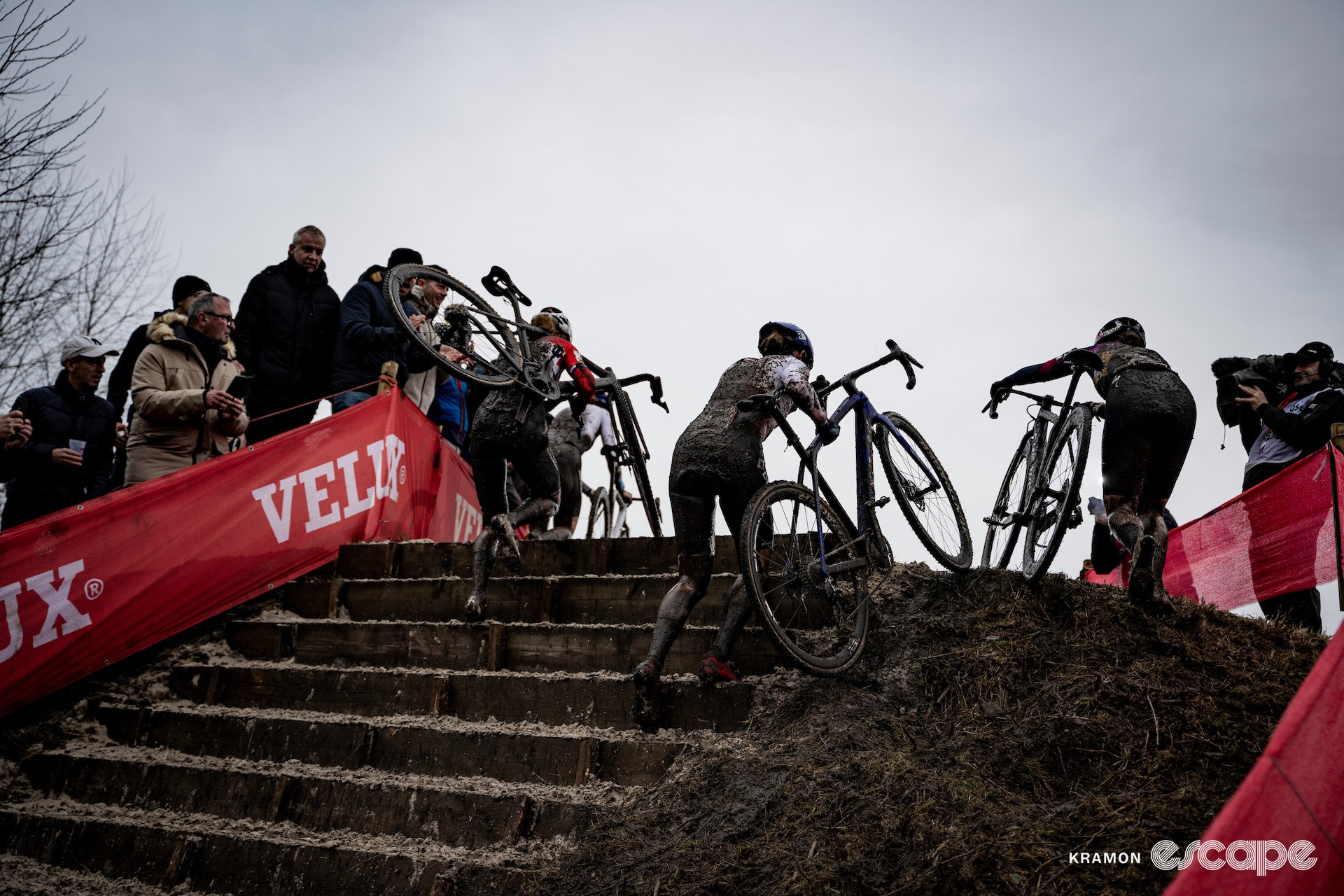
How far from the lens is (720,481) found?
193 inches

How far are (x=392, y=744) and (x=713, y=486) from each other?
2301 millimetres

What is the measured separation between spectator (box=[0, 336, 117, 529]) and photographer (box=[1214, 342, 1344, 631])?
28.3 feet

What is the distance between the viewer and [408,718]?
5.14 meters

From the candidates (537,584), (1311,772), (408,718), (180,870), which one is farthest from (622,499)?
(1311,772)

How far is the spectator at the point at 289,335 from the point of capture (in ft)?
25.9

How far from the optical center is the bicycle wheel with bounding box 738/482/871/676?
4.50 metres

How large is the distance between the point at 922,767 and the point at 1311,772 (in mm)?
1955

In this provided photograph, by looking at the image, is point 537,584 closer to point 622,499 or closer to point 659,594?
point 659,594

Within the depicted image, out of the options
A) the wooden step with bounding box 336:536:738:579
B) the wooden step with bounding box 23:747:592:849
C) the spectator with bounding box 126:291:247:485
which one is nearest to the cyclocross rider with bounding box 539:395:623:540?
the wooden step with bounding box 336:536:738:579

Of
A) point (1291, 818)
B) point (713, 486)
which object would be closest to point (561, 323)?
point (713, 486)

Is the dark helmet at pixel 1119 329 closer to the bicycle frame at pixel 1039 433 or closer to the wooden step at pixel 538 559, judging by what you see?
the bicycle frame at pixel 1039 433

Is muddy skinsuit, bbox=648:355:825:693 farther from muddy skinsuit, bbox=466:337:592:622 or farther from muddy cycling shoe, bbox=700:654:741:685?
muddy skinsuit, bbox=466:337:592:622

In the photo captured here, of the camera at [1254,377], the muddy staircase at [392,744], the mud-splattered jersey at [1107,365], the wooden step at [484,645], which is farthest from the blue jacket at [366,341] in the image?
the camera at [1254,377]

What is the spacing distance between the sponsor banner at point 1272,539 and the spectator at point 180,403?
7203 millimetres
